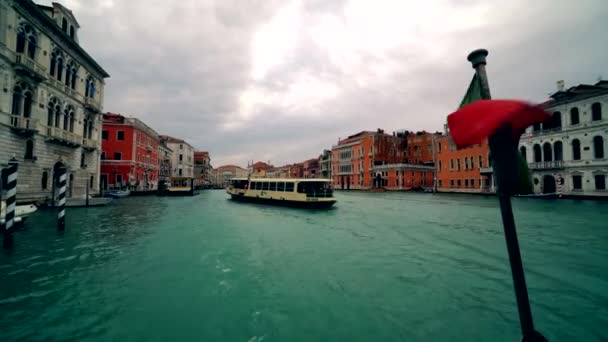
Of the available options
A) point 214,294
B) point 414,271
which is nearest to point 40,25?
point 214,294

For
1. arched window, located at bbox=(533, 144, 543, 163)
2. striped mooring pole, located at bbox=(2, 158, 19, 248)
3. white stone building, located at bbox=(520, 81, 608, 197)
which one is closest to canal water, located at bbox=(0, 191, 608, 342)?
striped mooring pole, located at bbox=(2, 158, 19, 248)

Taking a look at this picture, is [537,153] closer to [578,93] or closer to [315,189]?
[578,93]

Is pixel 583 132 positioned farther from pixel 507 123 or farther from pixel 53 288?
pixel 53 288

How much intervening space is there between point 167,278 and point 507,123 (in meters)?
6.02

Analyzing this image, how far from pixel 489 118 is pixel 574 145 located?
103 feet

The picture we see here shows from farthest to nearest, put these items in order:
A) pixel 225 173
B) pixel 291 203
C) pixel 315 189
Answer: pixel 225 173 → pixel 291 203 → pixel 315 189

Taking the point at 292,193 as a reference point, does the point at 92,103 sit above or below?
above

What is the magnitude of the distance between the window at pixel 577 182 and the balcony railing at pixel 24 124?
39413 millimetres

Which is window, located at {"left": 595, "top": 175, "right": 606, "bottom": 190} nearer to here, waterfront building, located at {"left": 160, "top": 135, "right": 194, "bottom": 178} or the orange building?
the orange building

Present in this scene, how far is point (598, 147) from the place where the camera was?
70.6 feet

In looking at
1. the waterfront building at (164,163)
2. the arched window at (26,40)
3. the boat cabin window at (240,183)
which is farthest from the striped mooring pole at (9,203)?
the waterfront building at (164,163)

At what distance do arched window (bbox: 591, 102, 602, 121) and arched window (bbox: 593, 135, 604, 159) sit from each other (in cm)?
154

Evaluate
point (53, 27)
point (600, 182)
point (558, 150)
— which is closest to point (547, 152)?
point (558, 150)

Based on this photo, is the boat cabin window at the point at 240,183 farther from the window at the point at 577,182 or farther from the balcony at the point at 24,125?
the window at the point at 577,182
